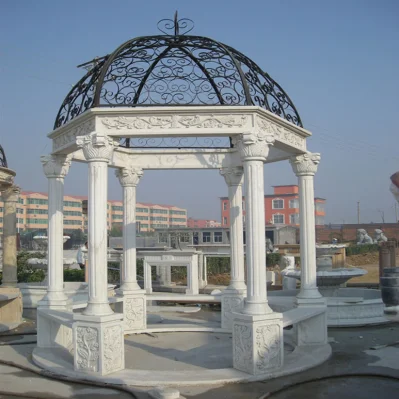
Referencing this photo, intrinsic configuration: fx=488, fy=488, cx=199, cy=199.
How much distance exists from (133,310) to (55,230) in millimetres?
2821

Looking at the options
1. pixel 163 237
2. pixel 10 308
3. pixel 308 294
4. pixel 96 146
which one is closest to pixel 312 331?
pixel 308 294

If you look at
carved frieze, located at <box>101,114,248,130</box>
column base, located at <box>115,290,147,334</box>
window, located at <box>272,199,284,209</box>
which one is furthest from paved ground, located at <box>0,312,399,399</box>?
window, located at <box>272,199,284,209</box>

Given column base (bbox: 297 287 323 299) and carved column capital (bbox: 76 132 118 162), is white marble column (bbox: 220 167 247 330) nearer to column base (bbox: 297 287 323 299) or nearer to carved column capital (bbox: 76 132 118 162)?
column base (bbox: 297 287 323 299)

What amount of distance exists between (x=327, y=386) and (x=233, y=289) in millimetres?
4508

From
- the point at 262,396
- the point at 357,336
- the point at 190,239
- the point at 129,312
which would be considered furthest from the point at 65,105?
the point at 190,239

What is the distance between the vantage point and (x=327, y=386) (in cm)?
675

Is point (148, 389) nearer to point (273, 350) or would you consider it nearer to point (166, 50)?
point (273, 350)

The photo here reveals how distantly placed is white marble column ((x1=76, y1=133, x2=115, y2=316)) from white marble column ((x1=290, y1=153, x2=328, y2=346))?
12.1ft

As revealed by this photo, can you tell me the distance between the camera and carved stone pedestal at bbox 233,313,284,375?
7.07m

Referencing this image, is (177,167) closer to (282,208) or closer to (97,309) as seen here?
(97,309)

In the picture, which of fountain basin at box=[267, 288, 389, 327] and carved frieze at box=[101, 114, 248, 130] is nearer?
carved frieze at box=[101, 114, 248, 130]

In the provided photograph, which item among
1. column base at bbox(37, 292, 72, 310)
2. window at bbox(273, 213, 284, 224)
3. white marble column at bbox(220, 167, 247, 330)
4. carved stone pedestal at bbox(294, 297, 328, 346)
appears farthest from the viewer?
window at bbox(273, 213, 284, 224)

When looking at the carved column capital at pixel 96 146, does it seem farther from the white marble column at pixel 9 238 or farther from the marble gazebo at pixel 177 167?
the white marble column at pixel 9 238

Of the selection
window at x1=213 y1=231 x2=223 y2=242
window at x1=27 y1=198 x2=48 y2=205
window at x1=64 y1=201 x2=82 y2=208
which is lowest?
window at x1=213 y1=231 x2=223 y2=242
